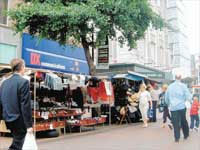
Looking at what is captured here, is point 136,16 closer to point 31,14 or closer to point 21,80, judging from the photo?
point 31,14

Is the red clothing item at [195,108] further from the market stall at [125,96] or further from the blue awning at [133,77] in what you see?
the blue awning at [133,77]

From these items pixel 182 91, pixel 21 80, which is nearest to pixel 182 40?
pixel 182 91

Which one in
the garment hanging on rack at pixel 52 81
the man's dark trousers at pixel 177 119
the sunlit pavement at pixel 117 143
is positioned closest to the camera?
the sunlit pavement at pixel 117 143

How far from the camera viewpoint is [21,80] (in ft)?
18.7

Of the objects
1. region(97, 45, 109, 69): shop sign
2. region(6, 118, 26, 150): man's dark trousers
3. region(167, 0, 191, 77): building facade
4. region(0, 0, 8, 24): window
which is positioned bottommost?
region(6, 118, 26, 150): man's dark trousers

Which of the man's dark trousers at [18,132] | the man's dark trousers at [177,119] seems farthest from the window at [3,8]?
the man's dark trousers at [18,132]

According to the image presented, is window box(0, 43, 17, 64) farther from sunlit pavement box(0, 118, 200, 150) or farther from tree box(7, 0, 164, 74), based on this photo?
sunlit pavement box(0, 118, 200, 150)

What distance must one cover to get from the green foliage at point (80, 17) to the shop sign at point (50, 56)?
10.9 feet

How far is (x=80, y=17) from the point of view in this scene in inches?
540

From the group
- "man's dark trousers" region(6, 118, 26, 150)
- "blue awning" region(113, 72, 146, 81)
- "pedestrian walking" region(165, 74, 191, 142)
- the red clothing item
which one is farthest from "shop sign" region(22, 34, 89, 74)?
"man's dark trousers" region(6, 118, 26, 150)

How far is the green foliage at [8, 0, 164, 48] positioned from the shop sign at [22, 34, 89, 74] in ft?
10.9

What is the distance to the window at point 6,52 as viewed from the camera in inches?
733

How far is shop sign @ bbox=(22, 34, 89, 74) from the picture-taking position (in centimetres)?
1977

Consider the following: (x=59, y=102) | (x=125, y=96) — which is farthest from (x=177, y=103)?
(x=125, y=96)
